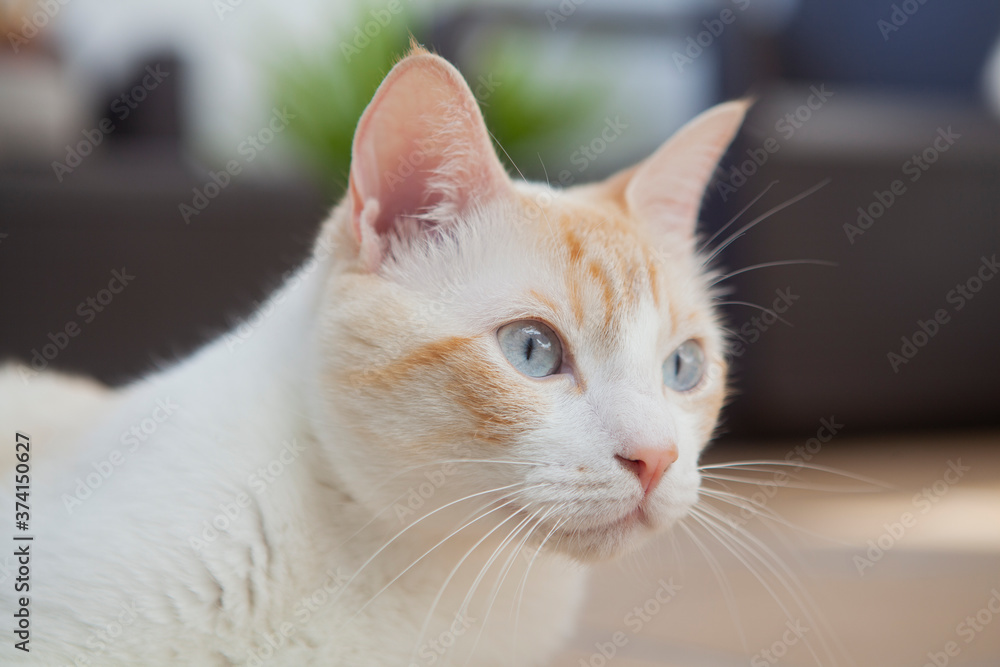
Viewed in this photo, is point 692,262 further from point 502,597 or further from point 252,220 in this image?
point 252,220

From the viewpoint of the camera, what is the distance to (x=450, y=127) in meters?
1.16

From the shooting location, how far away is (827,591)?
6.09ft

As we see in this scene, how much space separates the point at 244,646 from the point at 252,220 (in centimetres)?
241
